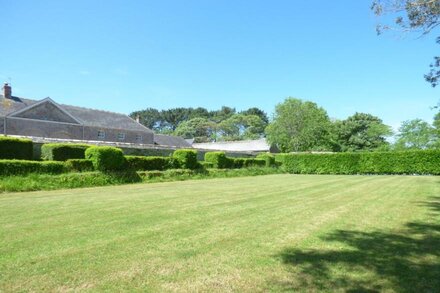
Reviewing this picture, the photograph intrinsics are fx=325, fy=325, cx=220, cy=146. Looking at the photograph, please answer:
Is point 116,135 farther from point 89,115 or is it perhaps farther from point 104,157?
point 104,157

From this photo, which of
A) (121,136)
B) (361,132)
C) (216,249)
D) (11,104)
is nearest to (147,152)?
(121,136)

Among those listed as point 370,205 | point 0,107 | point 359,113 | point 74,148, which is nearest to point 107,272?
point 370,205

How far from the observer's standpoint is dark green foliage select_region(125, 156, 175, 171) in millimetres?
21484

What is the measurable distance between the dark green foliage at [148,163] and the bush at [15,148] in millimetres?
5689

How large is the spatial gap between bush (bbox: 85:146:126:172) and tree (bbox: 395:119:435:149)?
5016 cm

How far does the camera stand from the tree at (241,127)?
8188 cm

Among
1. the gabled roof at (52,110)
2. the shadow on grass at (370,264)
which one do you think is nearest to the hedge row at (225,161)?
the gabled roof at (52,110)

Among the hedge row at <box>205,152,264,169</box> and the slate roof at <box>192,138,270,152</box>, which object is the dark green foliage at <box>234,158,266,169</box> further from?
the slate roof at <box>192,138,270,152</box>

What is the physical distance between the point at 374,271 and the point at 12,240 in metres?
5.40

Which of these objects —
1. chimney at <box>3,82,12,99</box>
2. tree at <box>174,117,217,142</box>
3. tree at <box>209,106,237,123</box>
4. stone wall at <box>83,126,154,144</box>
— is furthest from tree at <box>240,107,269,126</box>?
chimney at <box>3,82,12,99</box>

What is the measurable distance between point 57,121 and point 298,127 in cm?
3949

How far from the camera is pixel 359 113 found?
59.5 m

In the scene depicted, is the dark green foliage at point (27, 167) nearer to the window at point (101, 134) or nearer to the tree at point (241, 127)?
the window at point (101, 134)

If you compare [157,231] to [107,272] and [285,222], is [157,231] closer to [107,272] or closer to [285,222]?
[107,272]
